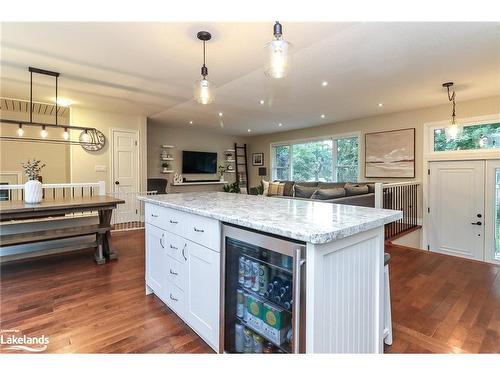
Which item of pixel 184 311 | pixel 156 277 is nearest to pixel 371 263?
pixel 184 311

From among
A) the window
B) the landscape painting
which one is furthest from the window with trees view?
the window

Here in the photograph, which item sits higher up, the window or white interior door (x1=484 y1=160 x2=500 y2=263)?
the window

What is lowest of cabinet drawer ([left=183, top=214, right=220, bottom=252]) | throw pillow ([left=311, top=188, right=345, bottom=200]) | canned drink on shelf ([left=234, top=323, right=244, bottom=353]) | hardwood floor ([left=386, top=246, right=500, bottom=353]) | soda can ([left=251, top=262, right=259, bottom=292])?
hardwood floor ([left=386, top=246, right=500, bottom=353])

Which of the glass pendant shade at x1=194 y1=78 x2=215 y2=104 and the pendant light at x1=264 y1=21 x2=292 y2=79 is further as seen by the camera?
the glass pendant shade at x1=194 y1=78 x2=215 y2=104

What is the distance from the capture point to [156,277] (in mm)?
2342

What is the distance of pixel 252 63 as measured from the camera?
3062 millimetres

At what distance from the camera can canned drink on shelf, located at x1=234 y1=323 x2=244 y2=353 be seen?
5.16 feet

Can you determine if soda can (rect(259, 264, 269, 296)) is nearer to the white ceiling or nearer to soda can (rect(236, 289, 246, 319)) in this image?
soda can (rect(236, 289, 246, 319))

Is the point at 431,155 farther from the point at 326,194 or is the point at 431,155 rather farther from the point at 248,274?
the point at 248,274

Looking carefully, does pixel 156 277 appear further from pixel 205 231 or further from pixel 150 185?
pixel 150 185

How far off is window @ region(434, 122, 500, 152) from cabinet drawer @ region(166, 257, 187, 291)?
15.7 feet

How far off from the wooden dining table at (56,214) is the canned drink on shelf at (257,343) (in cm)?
265

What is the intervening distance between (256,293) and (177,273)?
754mm

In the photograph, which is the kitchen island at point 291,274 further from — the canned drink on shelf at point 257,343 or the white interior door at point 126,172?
the white interior door at point 126,172
